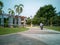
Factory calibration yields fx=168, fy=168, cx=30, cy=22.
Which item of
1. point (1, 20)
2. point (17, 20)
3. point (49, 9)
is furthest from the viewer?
point (49, 9)

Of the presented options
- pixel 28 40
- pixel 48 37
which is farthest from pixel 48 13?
pixel 28 40

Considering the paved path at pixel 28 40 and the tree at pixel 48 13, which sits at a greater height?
the tree at pixel 48 13

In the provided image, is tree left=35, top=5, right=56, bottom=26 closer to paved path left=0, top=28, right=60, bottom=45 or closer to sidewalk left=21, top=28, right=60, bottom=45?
sidewalk left=21, top=28, right=60, bottom=45

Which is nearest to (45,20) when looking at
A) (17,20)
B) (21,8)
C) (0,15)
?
(17,20)

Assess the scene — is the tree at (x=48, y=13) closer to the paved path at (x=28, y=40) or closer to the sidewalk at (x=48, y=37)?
the sidewalk at (x=48, y=37)

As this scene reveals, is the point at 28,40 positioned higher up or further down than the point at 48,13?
further down

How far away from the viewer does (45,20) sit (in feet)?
234

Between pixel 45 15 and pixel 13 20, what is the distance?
2239 centimetres

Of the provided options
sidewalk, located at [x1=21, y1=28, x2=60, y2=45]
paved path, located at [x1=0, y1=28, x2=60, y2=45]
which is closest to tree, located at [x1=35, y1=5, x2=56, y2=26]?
sidewalk, located at [x1=21, y1=28, x2=60, y2=45]

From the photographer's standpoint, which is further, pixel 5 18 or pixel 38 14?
pixel 38 14

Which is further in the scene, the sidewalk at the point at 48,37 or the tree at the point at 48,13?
the tree at the point at 48,13

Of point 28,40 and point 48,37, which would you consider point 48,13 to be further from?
point 28,40

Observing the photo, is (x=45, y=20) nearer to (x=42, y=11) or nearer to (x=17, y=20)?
(x=42, y=11)

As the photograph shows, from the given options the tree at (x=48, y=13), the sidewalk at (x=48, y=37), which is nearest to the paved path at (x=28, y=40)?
the sidewalk at (x=48, y=37)
